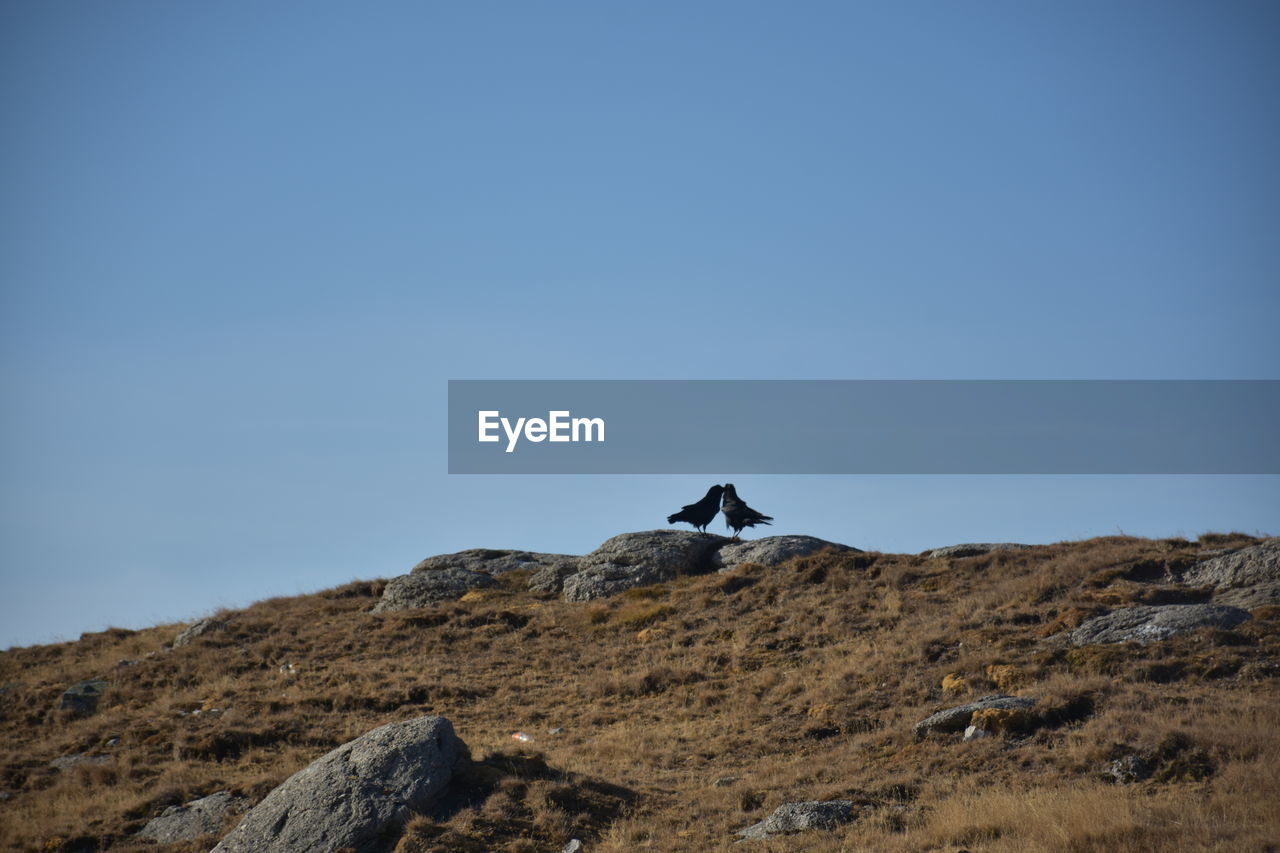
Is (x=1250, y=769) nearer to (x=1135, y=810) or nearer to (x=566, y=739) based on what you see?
(x=1135, y=810)

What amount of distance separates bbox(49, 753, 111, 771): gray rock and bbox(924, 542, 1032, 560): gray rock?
22.0 metres

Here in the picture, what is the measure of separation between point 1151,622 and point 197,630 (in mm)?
26934

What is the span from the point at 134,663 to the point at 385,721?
36.2 ft

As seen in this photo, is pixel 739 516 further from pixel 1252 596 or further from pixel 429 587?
pixel 1252 596

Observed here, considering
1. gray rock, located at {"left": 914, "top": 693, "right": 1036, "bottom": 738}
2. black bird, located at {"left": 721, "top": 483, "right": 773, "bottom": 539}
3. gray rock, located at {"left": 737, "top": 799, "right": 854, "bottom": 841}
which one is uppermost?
black bird, located at {"left": 721, "top": 483, "right": 773, "bottom": 539}

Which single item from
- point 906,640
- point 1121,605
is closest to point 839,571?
point 906,640

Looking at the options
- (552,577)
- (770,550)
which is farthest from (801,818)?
(552,577)

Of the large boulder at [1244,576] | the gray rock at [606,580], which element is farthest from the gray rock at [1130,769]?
the gray rock at [606,580]

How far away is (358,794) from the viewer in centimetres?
1533

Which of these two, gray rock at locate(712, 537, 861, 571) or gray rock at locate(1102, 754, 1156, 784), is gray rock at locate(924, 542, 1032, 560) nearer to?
gray rock at locate(712, 537, 861, 571)

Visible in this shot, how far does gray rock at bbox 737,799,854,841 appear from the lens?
14.2 meters

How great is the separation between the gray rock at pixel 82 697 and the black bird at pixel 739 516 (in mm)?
19549

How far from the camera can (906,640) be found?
23.7 meters

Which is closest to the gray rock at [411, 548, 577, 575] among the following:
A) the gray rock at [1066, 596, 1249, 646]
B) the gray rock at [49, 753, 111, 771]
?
the gray rock at [49, 753, 111, 771]
